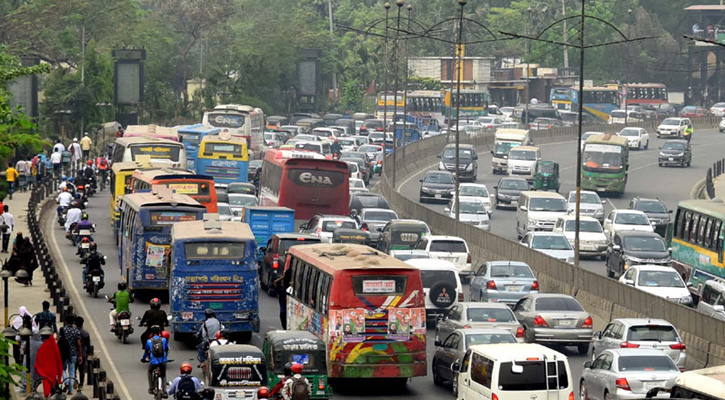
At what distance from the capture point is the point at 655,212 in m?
56.1

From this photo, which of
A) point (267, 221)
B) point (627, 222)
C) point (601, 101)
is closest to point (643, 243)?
point (627, 222)

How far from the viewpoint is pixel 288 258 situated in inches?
1224

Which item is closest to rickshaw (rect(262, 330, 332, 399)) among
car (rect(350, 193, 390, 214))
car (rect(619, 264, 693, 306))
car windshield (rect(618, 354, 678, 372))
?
car windshield (rect(618, 354, 678, 372))

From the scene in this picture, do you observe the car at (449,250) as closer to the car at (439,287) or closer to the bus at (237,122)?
the car at (439,287)

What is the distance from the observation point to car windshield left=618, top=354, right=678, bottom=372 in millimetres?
24547

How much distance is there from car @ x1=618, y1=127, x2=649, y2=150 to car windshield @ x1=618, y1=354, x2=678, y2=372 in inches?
2948

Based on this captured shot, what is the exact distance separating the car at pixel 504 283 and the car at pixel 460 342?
28.8 ft

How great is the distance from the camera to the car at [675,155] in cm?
8700

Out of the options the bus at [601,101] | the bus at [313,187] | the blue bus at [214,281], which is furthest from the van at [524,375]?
the bus at [601,101]

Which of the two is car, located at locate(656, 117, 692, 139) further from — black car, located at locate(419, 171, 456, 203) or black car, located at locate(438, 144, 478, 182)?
black car, located at locate(419, 171, 456, 203)

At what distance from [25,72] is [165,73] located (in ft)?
284

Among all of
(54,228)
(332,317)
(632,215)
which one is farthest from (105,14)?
(332,317)

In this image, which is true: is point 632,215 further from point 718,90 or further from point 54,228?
point 718,90

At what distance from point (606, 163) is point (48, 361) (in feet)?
158
